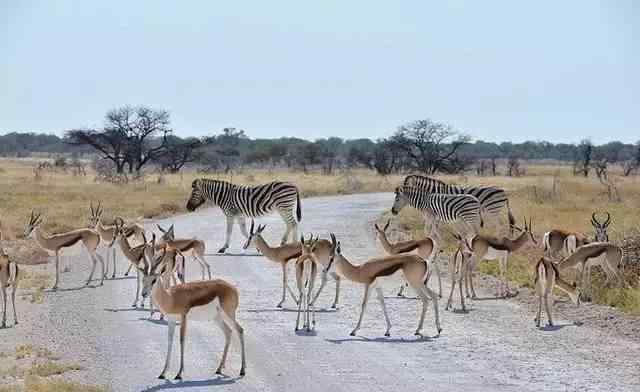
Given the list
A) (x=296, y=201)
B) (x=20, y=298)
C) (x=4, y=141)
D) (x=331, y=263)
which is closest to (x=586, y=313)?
(x=331, y=263)

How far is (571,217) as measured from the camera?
27438mm

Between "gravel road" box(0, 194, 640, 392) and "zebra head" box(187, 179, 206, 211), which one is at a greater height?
"zebra head" box(187, 179, 206, 211)

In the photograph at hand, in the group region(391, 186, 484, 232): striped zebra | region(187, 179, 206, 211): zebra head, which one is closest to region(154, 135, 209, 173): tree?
region(187, 179, 206, 211): zebra head

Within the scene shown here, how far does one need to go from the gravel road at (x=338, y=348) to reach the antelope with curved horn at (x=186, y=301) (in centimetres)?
22

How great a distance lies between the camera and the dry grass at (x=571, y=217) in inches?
560

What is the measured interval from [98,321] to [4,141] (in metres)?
128

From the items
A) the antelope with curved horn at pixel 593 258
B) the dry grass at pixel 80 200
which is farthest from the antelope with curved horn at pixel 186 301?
the dry grass at pixel 80 200

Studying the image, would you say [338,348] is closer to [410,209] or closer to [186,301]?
[186,301]

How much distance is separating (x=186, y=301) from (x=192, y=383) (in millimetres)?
877

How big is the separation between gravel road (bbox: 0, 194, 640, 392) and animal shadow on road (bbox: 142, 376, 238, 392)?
0.02 m

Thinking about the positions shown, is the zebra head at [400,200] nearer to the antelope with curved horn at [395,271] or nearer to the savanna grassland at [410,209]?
the savanna grassland at [410,209]

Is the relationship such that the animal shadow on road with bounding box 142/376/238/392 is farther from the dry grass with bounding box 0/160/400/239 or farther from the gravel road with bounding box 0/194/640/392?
the dry grass with bounding box 0/160/400/239

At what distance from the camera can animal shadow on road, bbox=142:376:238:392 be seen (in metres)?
8.85

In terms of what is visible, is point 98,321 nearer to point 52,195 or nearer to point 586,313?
point 586,313
